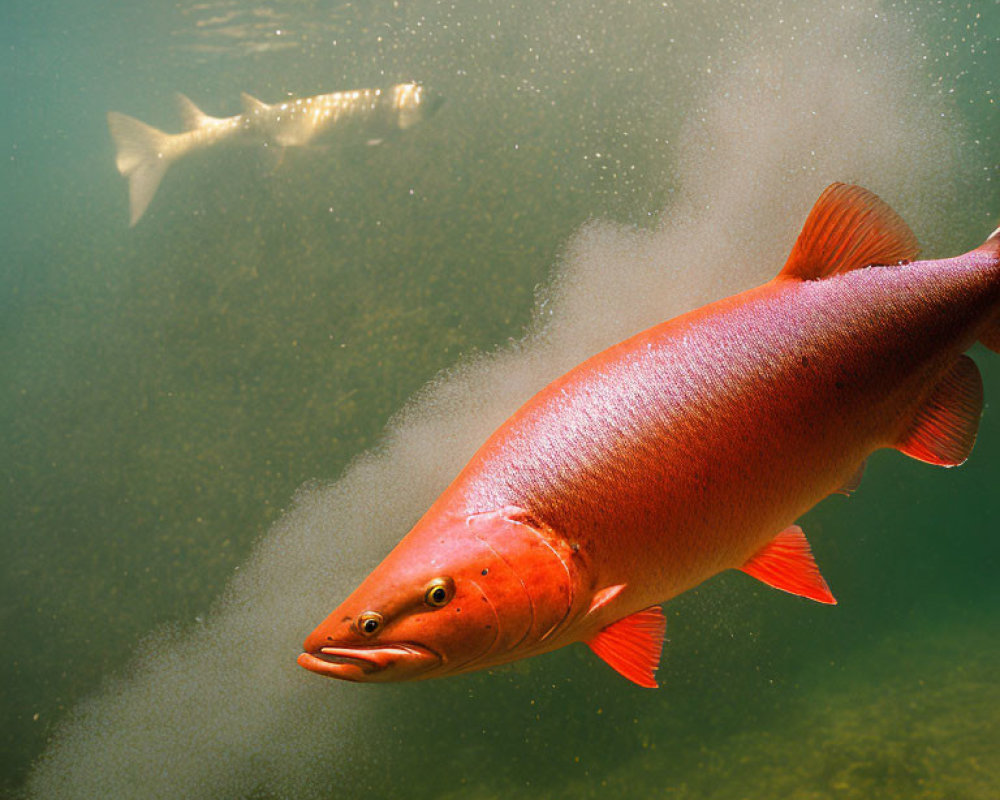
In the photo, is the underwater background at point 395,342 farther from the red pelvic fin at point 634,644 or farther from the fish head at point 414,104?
the red pelvic fin at point 634,644

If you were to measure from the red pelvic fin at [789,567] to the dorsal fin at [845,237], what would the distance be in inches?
16.9

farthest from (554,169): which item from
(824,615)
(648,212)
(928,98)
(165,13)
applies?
(824,615)

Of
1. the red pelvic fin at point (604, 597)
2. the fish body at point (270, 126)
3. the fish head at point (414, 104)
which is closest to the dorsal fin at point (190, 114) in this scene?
→ the fish body at point (270, 126)

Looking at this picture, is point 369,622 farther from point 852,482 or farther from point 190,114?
point 190,114

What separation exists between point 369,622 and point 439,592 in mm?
97

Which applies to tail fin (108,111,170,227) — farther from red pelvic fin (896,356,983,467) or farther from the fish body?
red pelvic fin (896,356,983,467)

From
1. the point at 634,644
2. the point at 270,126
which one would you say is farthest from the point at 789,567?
the point at 270,126

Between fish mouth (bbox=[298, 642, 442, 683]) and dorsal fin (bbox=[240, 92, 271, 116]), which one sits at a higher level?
dorsal fin (bbox=[240, 92, 271, 116])

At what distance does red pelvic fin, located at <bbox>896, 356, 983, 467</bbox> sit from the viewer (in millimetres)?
1075

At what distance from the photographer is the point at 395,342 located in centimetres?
145

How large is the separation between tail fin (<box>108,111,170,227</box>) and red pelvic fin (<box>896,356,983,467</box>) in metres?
1.64

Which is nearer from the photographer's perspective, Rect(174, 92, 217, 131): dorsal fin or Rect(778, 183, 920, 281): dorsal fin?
Rect(778, 183, 920, 281): dorsal fin

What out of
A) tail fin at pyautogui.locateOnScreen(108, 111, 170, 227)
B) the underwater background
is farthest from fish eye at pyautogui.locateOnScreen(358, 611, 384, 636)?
tail fin at pyautogui.locateOnScreen(108, 111, 170, 227)

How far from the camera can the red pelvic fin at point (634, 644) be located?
3.16ft
